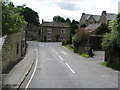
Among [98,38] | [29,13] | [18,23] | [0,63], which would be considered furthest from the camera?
[29,13]

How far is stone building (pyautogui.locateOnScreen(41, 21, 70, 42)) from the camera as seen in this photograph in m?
75.8

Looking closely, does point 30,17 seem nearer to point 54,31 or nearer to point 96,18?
point 54,31

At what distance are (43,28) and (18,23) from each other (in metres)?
63.1

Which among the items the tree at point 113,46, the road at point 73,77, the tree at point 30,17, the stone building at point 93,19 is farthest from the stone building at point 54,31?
the road at point 73,77

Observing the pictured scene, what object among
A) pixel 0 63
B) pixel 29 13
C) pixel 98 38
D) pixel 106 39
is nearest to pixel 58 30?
pixel 29 13

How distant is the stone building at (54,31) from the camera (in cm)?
7575

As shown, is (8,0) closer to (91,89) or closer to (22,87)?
(22,87)

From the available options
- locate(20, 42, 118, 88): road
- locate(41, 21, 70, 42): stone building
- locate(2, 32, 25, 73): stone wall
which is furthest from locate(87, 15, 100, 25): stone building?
locate(20, 42, 118, 88): road

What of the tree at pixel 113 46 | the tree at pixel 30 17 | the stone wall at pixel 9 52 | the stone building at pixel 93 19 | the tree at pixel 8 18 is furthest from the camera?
the tree at pixel 30 17

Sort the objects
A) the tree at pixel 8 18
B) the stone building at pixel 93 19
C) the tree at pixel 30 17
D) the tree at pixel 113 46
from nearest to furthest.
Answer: the tree at pixel 8 18 → the tree at pixel 113 46 → the stone building at pixel 93 19 → the tree at pixel 30 17

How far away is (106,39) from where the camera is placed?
24.5m

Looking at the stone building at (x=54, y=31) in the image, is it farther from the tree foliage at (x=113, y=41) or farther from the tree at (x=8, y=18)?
the tree at (x=8, y=18)

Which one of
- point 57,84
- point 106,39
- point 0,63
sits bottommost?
point 57,84

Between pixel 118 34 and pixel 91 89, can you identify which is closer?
pixel 91 89
